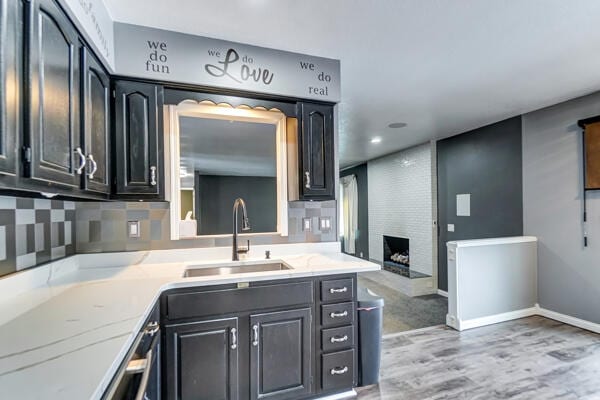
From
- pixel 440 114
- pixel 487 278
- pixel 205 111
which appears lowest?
pixel 487 278

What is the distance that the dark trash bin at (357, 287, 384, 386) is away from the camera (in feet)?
7.01

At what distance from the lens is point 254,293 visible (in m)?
1.79

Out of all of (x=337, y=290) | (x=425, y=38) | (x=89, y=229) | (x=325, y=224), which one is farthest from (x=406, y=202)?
(x=89, y=229)

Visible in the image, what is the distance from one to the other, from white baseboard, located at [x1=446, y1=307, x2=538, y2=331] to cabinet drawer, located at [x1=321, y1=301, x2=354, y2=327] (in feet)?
6.14

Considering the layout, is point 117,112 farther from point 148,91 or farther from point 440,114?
point 440,114

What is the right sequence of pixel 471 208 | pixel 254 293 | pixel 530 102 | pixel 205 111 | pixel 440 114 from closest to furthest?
1. pixel 254 293
2. pixel 205 111
3. pixel 530 102
4. pixel 440 114
5. pixel 471 208

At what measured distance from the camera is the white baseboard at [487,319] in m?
3.21

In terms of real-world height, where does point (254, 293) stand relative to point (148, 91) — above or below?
below

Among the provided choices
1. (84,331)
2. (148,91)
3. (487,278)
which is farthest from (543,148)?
(84,331)

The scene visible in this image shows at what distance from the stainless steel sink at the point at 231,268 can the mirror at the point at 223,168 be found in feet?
0.99

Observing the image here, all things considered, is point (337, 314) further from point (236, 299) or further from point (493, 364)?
point (493, 364)

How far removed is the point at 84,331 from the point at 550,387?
2.98 metres

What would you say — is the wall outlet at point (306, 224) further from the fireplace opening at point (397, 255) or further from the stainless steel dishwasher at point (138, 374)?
the fireplace opening at point (397, 255)

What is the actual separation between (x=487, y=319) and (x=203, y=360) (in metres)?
3.15
